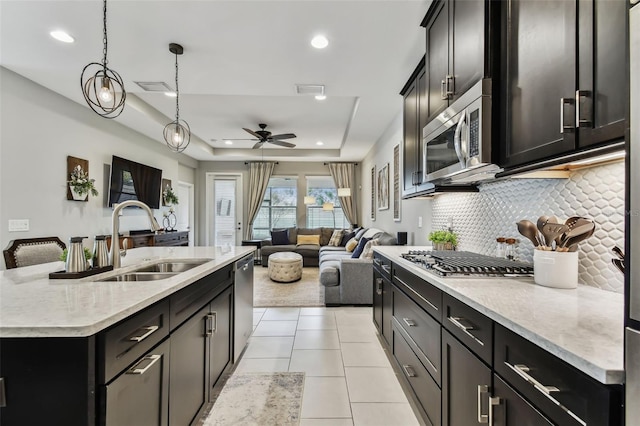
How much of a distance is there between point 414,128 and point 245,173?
623cm

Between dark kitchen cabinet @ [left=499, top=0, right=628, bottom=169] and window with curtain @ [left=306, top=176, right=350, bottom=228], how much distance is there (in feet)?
22.8

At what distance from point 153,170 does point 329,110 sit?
11.9 ft

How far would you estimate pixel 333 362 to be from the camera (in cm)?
244

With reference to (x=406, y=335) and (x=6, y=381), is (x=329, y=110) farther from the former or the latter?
(x=6, y=381)

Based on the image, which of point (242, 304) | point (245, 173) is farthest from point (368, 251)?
point (245, 173)

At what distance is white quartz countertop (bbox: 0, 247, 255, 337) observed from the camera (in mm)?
816

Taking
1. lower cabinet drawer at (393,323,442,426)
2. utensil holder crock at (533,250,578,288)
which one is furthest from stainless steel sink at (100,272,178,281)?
utensil holder crock at (533,250,578,288)

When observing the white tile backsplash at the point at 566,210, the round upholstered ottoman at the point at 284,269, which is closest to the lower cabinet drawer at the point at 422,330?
the white tile backsplash at the point at 566,210

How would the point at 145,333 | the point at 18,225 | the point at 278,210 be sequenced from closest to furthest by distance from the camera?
1. the point at 145,333
2. the point at 18,225
3. the point at 278,210

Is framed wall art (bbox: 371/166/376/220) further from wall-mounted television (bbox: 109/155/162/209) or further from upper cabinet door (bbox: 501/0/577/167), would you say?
upper cabinet door (bbox: 501/0/577/167)

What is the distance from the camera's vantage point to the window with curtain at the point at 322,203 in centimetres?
825

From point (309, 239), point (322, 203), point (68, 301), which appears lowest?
point (309, 239)

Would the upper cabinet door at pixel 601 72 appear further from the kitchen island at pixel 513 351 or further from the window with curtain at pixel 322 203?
the window with curtain at pixel 322 203

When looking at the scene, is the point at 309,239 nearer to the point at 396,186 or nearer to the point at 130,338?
the point at 396,186
